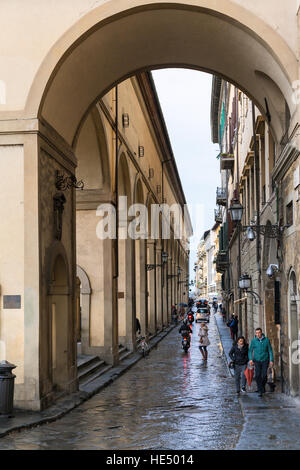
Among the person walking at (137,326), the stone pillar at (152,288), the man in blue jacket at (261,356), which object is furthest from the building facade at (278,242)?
the stone pillar at (152,288)

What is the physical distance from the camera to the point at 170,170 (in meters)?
50.4

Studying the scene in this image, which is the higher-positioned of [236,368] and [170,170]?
[170,170]

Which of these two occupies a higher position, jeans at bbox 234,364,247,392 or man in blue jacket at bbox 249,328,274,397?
man in blue jacket at bbox 249,328,274,397

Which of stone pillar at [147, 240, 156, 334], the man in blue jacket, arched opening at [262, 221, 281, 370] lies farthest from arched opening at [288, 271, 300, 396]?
stone pillar at [147, 240, 156, 334]

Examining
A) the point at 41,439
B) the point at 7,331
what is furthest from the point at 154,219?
the point at 41,439

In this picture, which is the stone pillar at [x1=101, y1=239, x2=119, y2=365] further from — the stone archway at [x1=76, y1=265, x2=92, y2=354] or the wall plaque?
the wall plaque

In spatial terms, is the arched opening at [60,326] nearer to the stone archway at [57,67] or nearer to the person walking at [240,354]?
the stone archway at [57,67]

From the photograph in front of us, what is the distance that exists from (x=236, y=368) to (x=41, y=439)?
5.85 metres

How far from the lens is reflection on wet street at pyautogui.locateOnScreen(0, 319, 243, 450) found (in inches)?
364

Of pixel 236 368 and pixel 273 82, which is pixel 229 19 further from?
pixel 236 368

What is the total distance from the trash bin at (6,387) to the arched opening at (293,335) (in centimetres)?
545

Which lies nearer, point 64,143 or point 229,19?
point 229,19

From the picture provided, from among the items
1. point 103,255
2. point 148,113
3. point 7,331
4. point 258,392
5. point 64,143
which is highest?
point 148,113

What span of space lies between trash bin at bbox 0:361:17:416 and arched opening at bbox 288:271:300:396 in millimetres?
5451
